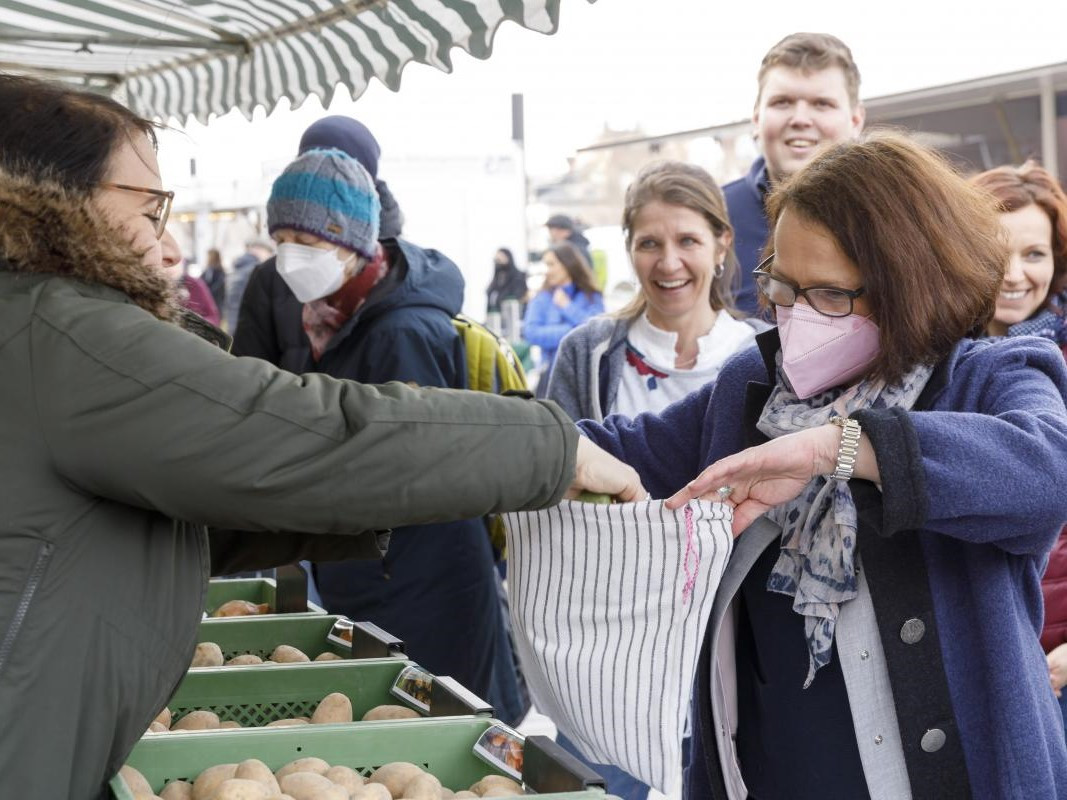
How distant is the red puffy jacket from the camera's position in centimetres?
280

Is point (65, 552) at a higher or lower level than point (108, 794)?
higher

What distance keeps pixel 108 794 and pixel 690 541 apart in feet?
2.81

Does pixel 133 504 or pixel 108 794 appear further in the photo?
pixel 108 794

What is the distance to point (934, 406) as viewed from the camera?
6.28ft

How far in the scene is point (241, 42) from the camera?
3740 mm

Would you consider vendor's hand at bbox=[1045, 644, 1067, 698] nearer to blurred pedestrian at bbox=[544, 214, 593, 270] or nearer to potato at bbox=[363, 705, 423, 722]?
potato at bbox=[363, 705, 423, 722]

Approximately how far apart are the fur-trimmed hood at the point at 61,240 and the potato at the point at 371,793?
680mm

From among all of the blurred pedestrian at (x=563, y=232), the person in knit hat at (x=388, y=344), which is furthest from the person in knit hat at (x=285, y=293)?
the blurred pedestrian at (x=563, y=232)

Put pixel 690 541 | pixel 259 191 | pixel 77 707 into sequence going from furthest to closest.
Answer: pixel 259 191
pixel 690 541
pixel 77 707

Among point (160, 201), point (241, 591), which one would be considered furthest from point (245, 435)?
point (241, 591)

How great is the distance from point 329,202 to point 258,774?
85.7 inches

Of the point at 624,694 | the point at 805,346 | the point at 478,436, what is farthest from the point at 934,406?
the point at 478,436

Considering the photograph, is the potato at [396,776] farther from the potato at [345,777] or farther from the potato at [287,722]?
the potato at [287,722]

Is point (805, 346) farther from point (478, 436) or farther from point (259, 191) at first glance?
point (259, 191)
